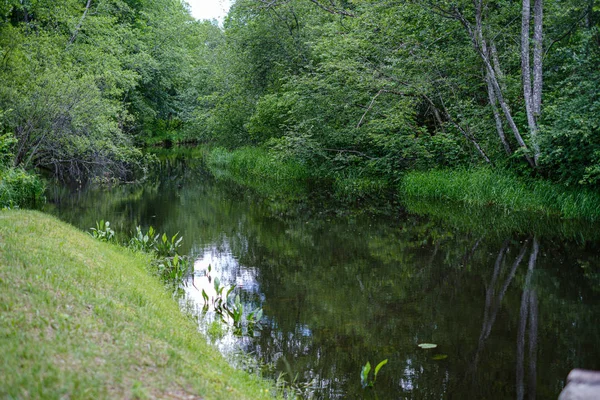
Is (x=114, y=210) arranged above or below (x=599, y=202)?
below

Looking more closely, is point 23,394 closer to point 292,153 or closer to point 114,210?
point 114,210

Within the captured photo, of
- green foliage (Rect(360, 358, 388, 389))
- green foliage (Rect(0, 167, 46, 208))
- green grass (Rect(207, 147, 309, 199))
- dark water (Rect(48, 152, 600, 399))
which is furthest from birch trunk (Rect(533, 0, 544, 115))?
green foliage (Rect(0, 167, 46, 208))

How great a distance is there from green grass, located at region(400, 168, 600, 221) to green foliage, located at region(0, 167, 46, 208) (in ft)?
41.9

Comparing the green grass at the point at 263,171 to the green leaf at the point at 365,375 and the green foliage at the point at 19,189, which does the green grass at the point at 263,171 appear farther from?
the green leaf at the point at 365,375

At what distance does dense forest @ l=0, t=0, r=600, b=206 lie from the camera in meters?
15.1

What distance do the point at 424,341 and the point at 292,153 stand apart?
16445 mm

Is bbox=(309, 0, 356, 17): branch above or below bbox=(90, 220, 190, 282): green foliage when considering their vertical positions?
above

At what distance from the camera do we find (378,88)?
19.4m

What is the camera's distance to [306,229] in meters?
14.5

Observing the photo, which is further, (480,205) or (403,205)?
(403,205)

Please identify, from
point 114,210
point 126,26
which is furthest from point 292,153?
point 126,26

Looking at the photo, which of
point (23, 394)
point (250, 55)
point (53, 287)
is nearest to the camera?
point (23, 394)

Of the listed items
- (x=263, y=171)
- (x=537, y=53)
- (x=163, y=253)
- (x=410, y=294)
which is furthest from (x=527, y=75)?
(x=263, y=171)

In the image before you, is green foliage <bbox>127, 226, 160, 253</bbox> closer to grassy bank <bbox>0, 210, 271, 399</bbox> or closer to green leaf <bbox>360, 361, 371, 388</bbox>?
grassy bank <bbox>0, 210, 271, 399</bbox>
